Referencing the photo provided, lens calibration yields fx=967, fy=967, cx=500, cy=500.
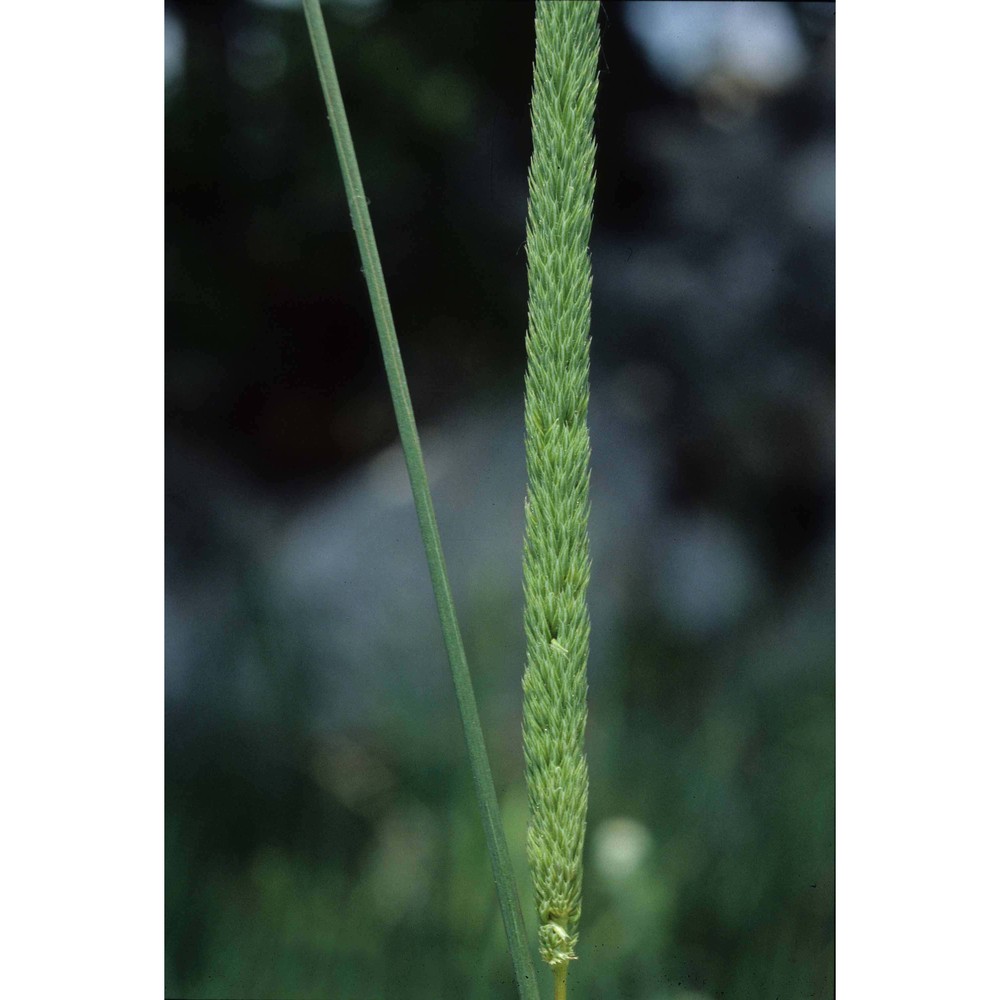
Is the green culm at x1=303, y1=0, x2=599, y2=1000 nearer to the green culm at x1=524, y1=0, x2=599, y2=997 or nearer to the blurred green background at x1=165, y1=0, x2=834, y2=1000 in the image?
the green culm at x1=524, y1=0, x2=599, y2=997

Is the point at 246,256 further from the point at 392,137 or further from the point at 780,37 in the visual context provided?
the point at 780,37

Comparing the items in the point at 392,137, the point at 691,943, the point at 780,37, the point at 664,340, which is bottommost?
the point at 691,943

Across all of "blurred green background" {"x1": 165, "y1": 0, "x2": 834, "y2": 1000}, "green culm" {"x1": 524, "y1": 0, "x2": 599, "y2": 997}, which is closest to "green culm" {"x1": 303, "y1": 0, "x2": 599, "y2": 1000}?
"green culm" {"x1": 524, "y1": 0, "x2": 599, "y2": 997}

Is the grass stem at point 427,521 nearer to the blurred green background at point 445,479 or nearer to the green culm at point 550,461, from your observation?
the green culm at point 550,461

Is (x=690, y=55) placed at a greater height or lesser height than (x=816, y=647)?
→ greater

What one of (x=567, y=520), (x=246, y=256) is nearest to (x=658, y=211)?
(x=246, y=256)

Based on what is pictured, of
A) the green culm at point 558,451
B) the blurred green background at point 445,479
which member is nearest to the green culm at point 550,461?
the green culm at point 558,451
